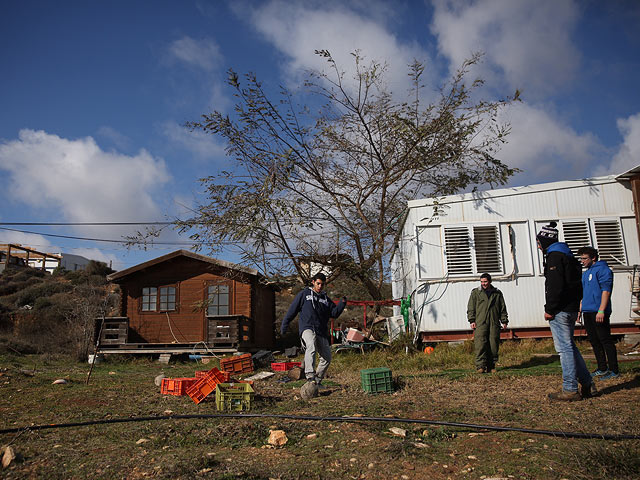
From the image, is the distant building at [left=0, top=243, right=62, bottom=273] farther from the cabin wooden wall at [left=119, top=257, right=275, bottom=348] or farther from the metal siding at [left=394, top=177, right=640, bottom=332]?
the metal siding at [left=394, top=177, right=640, bottom=332]

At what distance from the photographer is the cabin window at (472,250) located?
1123 centimetres

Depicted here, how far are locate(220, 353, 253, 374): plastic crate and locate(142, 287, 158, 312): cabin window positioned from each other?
790cm

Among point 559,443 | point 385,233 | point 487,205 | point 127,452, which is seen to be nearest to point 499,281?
point 487,205

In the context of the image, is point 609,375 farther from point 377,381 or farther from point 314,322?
point 314,322

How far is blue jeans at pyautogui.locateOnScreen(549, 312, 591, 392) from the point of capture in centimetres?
496

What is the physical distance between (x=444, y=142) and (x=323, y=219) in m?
3.90

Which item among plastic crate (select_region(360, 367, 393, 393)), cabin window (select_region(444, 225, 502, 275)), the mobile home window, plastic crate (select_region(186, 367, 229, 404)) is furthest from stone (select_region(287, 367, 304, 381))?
the mobile home window

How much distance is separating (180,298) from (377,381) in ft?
39.2

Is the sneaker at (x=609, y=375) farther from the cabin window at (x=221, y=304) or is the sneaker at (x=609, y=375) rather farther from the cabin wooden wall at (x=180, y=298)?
the cabin window at (x=221, y=304)

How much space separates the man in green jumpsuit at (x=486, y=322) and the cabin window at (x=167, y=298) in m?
11.7

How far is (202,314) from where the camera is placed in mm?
16844

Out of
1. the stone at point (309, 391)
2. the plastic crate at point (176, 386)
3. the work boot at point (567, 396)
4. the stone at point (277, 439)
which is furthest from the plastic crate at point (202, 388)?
the work boot at point (567, 396)

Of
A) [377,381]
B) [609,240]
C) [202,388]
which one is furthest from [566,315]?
[609,240]

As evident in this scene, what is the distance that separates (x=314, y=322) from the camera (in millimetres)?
6660
